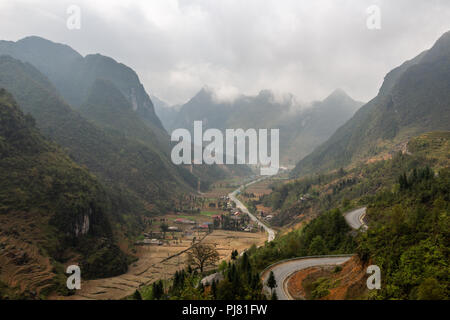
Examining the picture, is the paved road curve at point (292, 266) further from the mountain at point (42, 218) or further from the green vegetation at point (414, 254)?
the mountain at point (42, 218)

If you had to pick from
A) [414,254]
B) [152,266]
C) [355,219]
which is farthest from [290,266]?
[152,266]

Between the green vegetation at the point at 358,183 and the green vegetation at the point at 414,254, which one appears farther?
A: the green vegetation at the point at 358,183

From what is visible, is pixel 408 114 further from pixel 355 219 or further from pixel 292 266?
pixel 292 266

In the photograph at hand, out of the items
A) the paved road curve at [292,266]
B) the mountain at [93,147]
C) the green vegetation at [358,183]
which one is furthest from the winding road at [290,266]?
the mountain at [93,147]

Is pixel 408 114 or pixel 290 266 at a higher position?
pixel 408 114

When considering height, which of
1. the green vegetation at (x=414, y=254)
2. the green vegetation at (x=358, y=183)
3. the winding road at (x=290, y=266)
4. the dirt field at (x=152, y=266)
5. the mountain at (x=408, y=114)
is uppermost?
the mountain at (x=408, y=114)

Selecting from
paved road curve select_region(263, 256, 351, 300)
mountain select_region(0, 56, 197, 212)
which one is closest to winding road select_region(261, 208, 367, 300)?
paved road curve select_region(263, 256, 351, 300)
